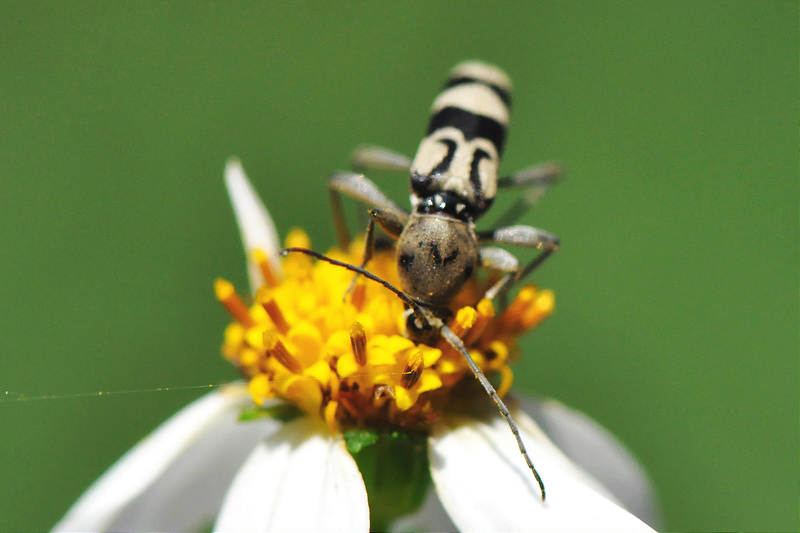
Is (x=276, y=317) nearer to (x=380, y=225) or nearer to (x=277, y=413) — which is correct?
(x=277, y=413)

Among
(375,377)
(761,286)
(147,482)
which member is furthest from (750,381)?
(147,482)

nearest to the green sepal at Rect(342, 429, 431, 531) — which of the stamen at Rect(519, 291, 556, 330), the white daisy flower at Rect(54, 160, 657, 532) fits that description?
the white daisy flower at Rect(54, 160, 657, 532)

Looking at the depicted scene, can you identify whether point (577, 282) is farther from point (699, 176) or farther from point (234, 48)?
point (234, 48)

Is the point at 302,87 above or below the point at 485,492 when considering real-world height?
above

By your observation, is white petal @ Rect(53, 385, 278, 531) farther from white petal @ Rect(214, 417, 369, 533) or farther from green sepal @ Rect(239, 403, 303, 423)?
white petal @ Rect(214, 417, 369, 533)

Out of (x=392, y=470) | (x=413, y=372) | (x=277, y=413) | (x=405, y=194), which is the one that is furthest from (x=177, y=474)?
(x=405, y=194)

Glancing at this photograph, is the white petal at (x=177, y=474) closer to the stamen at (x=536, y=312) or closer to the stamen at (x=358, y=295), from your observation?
the stamen at (x=358, y=295)
